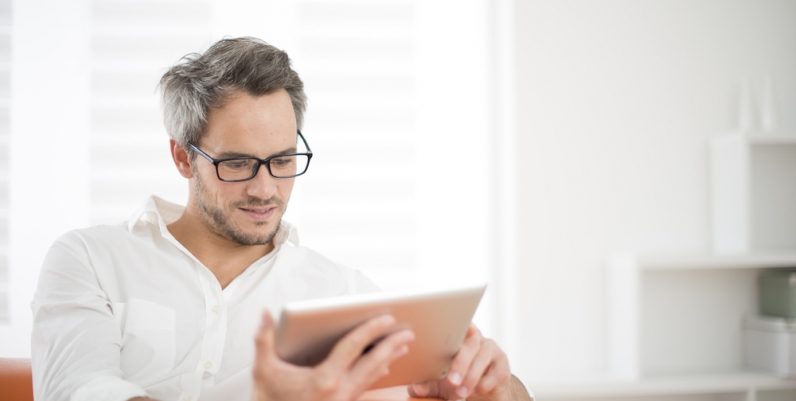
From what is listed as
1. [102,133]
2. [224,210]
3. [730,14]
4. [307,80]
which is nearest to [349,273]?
[224,210]

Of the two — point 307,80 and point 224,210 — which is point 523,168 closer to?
point 307,80

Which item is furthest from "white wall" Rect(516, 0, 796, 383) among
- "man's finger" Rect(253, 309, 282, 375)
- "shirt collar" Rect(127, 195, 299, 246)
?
"man's finger" Rect(253, 309, 282, 375)

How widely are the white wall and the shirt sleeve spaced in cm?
168

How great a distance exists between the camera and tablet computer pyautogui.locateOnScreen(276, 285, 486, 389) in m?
0.77

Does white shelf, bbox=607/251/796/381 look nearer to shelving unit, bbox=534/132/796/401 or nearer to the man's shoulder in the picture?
shelving unit, bbox=534/132/796/401

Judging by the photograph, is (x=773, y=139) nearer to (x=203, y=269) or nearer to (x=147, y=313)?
(x=203, y=269)

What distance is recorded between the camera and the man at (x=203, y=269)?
1.21 meters

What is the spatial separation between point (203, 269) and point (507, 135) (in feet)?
4.97

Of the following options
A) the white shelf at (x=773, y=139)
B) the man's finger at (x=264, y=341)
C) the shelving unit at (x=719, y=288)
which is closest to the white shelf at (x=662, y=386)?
the shelving unit at (x=719, y=288)

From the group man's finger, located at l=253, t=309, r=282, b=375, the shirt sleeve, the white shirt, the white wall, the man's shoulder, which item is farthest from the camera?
the white wall

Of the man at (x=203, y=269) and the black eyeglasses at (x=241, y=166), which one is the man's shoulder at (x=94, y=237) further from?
the black eyeglasses at (x=241, y=166)

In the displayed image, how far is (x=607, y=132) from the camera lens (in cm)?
257

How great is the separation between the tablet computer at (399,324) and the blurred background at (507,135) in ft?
4.87

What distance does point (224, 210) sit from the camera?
4.81ft
